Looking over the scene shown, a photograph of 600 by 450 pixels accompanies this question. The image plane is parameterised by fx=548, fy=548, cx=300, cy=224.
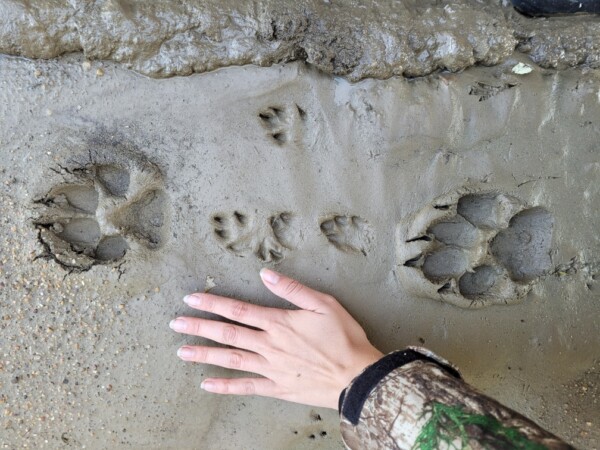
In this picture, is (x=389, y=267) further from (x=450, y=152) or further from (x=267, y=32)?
(x=267, y=32)

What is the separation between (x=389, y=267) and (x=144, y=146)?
90 centimetres

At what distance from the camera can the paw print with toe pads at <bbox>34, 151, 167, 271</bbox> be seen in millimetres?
1706

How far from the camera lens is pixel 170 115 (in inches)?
68.7

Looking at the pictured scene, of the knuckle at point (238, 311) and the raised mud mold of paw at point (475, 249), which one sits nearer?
the knuckle at point (238, 311)

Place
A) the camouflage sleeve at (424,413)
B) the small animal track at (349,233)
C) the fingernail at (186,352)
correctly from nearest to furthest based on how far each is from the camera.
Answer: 1. the camouflage sleeve at (424,413)
2. the fingernail at (186,352)
3. the small animal track at (349,233)

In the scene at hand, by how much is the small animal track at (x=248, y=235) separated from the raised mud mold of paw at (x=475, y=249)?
0.43m

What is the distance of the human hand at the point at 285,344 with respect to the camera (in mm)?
1669

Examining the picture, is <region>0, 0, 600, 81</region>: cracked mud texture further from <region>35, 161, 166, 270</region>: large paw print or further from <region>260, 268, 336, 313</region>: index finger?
<region>260, 268, 336, 313</region>: index finger

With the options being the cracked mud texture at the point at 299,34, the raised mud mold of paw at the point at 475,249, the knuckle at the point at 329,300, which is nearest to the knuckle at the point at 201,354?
the knuckle at the point at 329,300

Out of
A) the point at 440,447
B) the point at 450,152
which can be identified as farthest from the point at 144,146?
the point at 440,447

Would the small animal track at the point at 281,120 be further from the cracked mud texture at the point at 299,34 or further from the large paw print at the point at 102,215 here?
the large paw print at the point at 102,215

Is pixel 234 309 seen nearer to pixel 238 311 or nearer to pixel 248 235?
pixel 238 311

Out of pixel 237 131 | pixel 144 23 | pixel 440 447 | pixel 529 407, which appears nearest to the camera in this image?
pixel 440 447

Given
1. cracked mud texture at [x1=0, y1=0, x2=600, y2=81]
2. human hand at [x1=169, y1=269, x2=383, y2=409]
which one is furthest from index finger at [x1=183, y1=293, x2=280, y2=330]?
cracked mud texture at [x1=0, y1=0, x2=600, y2=81]
